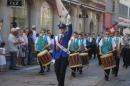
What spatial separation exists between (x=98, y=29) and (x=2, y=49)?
29.0 metres

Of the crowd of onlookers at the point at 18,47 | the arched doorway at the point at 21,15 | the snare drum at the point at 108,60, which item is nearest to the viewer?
the snare drum at the point at 108,60

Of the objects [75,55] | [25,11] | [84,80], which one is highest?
[25,11]

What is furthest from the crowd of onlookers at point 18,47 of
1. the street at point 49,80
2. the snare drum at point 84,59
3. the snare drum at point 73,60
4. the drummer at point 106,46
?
the drummer at point 106,46

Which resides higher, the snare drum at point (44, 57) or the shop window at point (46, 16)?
the shop window at point (46, 16)

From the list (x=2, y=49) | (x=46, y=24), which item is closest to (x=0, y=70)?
(x=2, y=49)

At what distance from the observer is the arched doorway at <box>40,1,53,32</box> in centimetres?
2431

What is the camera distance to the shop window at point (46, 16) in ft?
79.8

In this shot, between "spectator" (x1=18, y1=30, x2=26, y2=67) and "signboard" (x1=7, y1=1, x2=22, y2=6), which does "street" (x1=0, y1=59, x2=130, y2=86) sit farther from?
"signboard" (x1=7, y1=1, x2=22, y2=6)

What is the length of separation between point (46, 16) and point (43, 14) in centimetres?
73

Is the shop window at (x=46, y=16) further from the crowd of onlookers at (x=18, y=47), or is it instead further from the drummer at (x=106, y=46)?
the drummer at (x=106, y=46)

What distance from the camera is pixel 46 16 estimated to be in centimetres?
2517

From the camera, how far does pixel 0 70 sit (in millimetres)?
13070

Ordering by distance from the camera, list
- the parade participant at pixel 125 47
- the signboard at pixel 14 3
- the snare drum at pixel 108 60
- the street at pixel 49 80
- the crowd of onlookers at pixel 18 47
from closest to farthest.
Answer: the street at pixel 49 80 → the snare drum at pixel 108 60 → the crowd of onlookers at pixel 18 47 → the parade participant at pixel 125 47 → the signboard at pixel 14 3

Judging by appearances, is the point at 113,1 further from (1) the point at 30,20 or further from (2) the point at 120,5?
(1) the point at 30,20
